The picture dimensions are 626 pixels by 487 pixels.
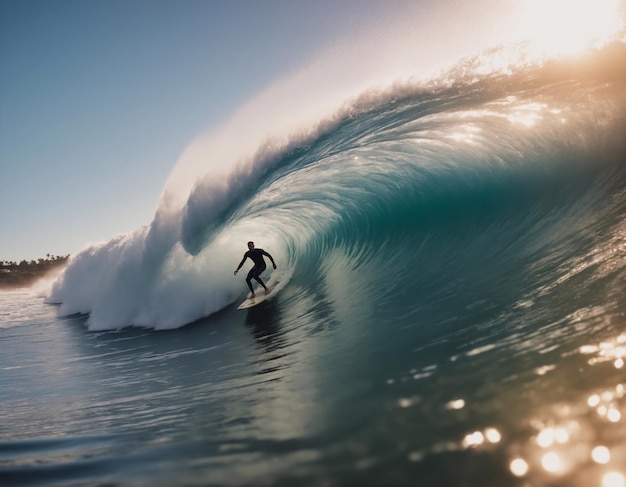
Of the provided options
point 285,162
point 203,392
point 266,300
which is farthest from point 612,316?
point 285,162

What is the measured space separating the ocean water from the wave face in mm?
49

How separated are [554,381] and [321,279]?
6978 mm

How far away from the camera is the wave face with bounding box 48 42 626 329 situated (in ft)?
17.1

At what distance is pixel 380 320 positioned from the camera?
4.66m

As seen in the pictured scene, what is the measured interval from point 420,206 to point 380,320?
4862mm

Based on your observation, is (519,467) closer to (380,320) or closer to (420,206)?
(380,320)

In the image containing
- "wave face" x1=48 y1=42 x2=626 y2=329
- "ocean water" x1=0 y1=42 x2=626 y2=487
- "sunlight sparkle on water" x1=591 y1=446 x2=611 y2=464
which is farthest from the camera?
"wave face" x1=48 y1=42 x2=626 y2=329

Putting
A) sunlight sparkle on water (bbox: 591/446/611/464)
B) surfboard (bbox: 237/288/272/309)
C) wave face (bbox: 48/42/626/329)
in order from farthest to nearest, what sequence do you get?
surfboard (bbox: 237/288/272/309), wave face (bbox: 48/42/626/329), sunlight sparkle on water (bbox: 591/446/611/464)

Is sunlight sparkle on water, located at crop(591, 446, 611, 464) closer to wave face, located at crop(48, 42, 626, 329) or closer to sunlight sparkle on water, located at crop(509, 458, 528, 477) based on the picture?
sunlight sparkle on water, located at crop(509, 458, 528, 477)

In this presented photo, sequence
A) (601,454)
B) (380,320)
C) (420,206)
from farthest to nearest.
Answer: (420,206) → (380,320) → (601,454)

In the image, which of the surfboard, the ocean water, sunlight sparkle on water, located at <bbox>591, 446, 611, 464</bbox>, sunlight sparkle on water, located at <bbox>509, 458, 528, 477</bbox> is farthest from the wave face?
sunlight sparkle on water, located at <bbox>509, 458, 528, 477</bbox>

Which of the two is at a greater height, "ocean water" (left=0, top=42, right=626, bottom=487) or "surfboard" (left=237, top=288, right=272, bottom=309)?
"ocean water" (left=0, top=42, right=626, bottom=487)

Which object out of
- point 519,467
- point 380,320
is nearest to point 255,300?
point 380,320

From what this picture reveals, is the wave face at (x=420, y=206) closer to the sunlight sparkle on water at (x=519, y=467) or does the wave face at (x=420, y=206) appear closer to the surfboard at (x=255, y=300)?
the surfboard at (x=255, y=300)
